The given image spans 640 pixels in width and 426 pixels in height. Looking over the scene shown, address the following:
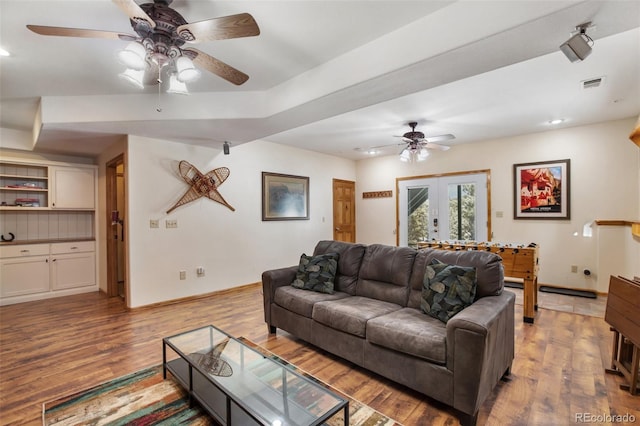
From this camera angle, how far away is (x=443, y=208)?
19.8 ft

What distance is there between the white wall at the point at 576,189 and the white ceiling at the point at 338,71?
444 millimetres

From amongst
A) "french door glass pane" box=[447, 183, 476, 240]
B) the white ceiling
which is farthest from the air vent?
"french door glass pane" box=[447, 183, 476, 240]

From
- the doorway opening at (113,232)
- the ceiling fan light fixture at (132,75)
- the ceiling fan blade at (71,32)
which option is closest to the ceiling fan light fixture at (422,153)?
the ceiling fan light fixture at (132,75)

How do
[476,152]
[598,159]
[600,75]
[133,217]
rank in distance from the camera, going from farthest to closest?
[476,152], [598,159], [133,217], [600,75]

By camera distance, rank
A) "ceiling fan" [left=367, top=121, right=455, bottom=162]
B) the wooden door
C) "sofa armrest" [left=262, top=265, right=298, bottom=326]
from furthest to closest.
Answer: the wooden door → "ceiling fan" [left=367, top=121, right=455, bottom=162] → "sofa armrest" [left=262, top=265, right=298, bottom=326]

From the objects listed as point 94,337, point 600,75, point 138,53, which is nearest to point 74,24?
point 138,53

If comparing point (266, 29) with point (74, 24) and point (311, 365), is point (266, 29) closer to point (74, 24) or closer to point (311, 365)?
point (74, 24)

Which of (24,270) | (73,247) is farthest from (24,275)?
(73,247)

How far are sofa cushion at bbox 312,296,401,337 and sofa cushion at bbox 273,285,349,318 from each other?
0.10 meters

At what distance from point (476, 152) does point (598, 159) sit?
1723mm

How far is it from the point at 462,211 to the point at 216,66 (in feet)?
17.1

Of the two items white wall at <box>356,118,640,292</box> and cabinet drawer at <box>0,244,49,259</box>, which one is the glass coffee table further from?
white wall at <box>356,118,640,292</box>

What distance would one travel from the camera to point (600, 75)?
2.90 m

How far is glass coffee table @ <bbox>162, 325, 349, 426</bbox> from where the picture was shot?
1.54 m
